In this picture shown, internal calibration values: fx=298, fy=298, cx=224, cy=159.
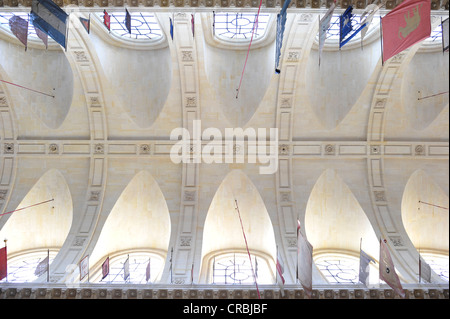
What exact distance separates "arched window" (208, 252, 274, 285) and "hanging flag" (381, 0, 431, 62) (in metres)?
9.60

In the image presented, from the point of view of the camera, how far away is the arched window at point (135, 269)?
13.4m

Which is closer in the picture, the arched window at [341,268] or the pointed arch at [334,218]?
the arched window at [341,268]

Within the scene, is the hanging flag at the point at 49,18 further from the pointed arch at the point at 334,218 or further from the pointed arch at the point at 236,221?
the pointed arch at the point at 334,218

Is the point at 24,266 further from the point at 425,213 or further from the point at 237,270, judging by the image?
the point at 425,213

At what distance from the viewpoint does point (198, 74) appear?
1353 centimetres

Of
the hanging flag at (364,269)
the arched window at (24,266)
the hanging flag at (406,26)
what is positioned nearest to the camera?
the hanging flag at (406,26)

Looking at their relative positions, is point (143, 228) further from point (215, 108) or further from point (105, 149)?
point (215, 108)

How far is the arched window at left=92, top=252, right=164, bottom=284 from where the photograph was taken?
13373 millimetres

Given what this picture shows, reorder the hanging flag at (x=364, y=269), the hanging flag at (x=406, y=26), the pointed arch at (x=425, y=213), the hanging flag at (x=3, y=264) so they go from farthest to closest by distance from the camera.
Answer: the pointed arch at (x=425, y=213), the hanging flag at (x=364, y=269), the hanging flag at (x=3, y=264), the hanging flag at (x=406, y=26)

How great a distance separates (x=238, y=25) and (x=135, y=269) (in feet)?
40.8

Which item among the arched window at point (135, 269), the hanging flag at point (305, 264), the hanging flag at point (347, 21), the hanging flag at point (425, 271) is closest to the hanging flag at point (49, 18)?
the hanging flag at point (347, 21)

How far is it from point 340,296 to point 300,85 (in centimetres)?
908

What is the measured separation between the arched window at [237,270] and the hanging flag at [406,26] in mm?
9602
